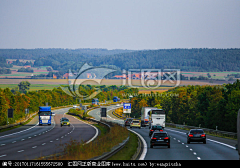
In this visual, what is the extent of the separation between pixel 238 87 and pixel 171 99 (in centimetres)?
4972

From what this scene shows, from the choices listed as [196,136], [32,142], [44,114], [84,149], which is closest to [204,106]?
[44,114]

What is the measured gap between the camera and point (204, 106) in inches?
5054

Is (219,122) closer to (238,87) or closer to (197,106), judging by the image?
(238,87)

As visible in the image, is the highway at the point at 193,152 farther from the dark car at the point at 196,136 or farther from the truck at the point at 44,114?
the truck at the point at 44,114

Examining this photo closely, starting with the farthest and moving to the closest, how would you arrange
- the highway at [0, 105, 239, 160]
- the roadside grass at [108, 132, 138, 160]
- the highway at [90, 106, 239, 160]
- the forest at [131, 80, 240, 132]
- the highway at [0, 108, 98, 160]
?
the forest at [131, 80, 240, 132] → the highway at [0, 108, 98, 160] → the highway at [0, 105, 239, 160] → the highway at [90, 106, 239, 160] → the roadside grass at [108, 132, 138, 160]

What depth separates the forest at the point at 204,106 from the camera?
101750 mm

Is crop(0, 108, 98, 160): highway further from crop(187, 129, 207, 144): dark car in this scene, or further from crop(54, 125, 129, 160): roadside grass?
crop(187, 129, 207, 144): dark car

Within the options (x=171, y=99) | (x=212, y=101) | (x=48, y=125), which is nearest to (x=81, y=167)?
(x=48, y=125)

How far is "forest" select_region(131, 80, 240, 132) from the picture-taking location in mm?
101750

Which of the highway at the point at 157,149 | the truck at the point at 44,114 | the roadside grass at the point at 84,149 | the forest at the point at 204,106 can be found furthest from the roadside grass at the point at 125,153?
the forest at the point at 204,106

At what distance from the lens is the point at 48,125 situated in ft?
294

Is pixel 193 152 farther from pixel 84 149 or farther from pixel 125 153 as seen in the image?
pixel 84 149

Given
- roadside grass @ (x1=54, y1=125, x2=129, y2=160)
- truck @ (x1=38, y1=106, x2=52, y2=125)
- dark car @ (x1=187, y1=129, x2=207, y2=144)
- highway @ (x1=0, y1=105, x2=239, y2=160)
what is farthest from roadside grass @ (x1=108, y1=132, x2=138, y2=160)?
truck @ (x1=38, y1=106, x2=52, y2=125)


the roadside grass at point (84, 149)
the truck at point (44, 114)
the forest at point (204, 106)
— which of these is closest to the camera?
the roadside grass at point (84, 149)
